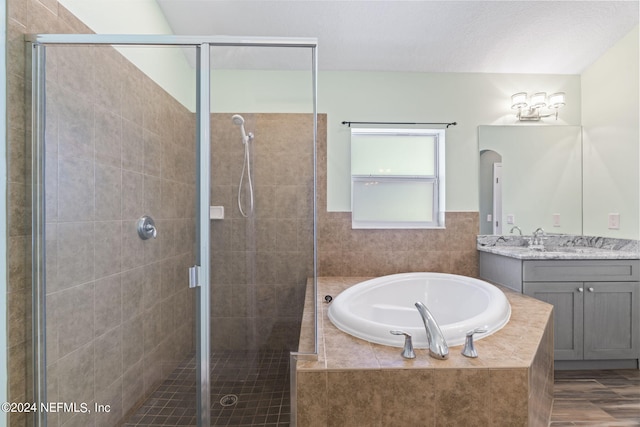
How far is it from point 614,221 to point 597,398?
143cm

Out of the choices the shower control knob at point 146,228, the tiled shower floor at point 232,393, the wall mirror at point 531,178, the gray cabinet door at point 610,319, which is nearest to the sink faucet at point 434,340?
the tiled shower floor at point 232,393

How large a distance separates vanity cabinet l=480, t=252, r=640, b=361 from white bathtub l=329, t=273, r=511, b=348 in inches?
17.6

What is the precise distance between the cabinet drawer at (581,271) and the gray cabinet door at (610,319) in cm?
5

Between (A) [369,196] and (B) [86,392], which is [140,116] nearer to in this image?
(B) [86,392]

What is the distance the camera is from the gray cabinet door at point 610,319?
7.19 feet

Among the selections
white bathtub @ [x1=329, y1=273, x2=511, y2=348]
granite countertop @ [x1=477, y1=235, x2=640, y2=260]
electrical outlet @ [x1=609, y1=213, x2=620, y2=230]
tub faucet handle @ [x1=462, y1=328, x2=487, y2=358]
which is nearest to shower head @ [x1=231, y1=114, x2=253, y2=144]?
white bathtub @ [x1=329, y1=273, x2=511, y2=348]

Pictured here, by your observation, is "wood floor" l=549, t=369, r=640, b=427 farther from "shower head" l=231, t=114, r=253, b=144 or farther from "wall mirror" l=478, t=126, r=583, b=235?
"shower head" l=231, t=114, r=253, b=144

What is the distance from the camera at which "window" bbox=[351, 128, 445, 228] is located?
2795 mm

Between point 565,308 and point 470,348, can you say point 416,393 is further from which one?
point 565,308

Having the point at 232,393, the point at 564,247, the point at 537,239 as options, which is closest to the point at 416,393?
the point at 232,393

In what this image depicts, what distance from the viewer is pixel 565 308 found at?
7.20ft

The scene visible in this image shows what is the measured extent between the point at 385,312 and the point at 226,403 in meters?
1.18

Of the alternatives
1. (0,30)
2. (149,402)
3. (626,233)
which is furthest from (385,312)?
(0,30)

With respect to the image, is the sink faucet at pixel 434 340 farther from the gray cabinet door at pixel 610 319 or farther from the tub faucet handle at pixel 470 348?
the gray cabinet door at pixel 610 319
